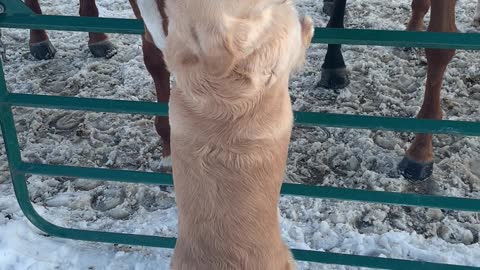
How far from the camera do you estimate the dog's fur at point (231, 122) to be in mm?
1379

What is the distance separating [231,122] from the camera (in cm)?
158

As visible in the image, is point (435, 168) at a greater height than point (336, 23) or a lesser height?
lesser

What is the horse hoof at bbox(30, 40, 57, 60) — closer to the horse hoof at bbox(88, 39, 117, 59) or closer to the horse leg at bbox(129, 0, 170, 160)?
the horse hoof at bbox(88, 39, 117, 59)

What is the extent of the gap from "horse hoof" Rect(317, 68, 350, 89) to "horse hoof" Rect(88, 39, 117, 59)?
1.56m

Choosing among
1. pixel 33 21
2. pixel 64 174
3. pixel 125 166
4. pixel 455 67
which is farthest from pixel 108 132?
pixel 455 67

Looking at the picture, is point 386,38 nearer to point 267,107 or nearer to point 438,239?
point 267,107

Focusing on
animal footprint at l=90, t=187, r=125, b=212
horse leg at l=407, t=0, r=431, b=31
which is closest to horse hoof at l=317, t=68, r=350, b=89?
horse leg at l=407, t=0, r=431, b=31

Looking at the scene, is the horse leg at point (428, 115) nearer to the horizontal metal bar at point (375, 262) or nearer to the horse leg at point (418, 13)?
the horizontal metal bar at point (375, 262)

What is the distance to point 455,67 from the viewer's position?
405cm

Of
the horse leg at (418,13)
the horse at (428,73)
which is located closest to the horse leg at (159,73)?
the horse at (428,73)

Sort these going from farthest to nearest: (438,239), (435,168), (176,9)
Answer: (435,168), (438,239), (176,9)

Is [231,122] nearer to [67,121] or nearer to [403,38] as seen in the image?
[403,38]

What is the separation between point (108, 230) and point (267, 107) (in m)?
1.71

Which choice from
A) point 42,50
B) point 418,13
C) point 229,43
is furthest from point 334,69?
point 229,43
